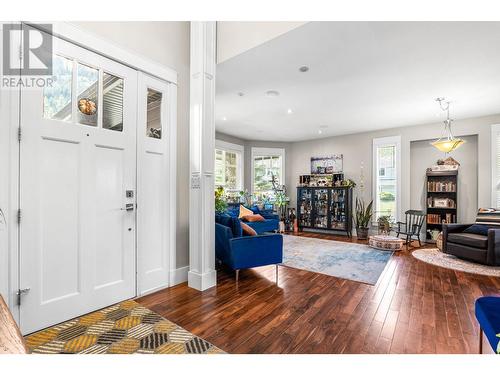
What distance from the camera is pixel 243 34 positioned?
9.21 ft

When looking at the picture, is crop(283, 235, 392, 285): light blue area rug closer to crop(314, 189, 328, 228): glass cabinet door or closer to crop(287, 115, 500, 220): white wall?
crop(314, 189, 328, 228): glass cabinet door

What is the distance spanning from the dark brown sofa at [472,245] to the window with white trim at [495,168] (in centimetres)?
111

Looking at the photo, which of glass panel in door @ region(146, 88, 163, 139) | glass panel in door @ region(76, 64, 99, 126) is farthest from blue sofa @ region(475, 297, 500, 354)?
glass panel in door @ region(76, 64, 99, 126)

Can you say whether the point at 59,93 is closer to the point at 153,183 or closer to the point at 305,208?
the point at 153,183

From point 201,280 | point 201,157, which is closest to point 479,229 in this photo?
point 201,280

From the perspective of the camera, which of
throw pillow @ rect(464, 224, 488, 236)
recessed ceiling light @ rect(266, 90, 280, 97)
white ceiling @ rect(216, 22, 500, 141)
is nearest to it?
white ceiling @ rect(216, 22, 500, 141)

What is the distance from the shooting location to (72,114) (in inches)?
87.7

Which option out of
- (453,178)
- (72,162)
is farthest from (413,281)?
(72,162)

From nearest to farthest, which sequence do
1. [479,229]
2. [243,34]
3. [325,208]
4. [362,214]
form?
1. [243,34]
2. [479,229]
3. [362,214]
4. [325,208]

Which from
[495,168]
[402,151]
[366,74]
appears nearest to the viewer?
[366,74]

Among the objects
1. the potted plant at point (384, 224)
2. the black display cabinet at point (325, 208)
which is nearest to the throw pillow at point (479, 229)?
the potted plant at point (384, 224)

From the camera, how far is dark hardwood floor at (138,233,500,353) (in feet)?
6.16

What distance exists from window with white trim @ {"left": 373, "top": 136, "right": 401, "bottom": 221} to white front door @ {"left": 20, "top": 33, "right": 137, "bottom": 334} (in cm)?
583

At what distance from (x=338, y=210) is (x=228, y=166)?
324 cm
